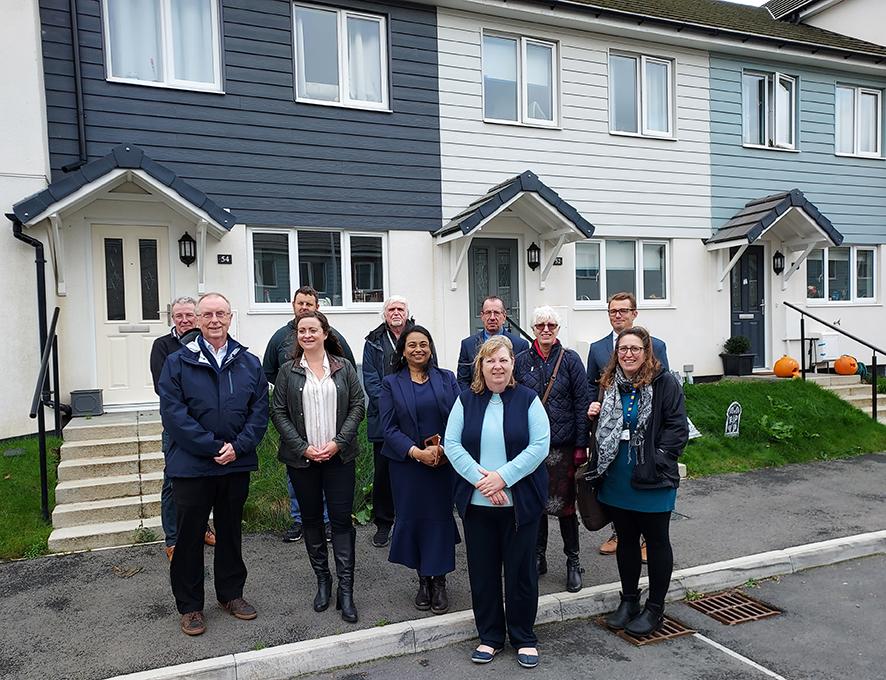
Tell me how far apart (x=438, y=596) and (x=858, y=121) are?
13.6m

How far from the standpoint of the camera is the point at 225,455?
160 inches

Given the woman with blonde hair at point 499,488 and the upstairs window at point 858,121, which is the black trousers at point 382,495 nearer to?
the woman with blonde hair at point 499,488

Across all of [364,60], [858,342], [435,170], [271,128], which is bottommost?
[858,342]

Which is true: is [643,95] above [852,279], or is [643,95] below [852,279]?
above

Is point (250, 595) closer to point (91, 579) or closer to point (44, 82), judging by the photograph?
point (91, 579)

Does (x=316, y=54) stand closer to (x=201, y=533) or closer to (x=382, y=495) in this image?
(x=382, y=495)

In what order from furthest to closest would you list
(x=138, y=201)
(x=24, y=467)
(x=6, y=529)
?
(x=138, y=201)
(x=24, y=467)
(x=6, y=529)

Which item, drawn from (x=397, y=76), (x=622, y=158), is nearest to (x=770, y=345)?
(x=622, y=158)

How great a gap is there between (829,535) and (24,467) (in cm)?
755

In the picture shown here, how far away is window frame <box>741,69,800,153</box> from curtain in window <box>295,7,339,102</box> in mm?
7450

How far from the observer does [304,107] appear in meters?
9.45

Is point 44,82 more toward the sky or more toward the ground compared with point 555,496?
more toward the sky

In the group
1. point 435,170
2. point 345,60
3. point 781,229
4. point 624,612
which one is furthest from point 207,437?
point 781,229

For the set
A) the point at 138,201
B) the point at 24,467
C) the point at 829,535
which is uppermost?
the point at 138,201
